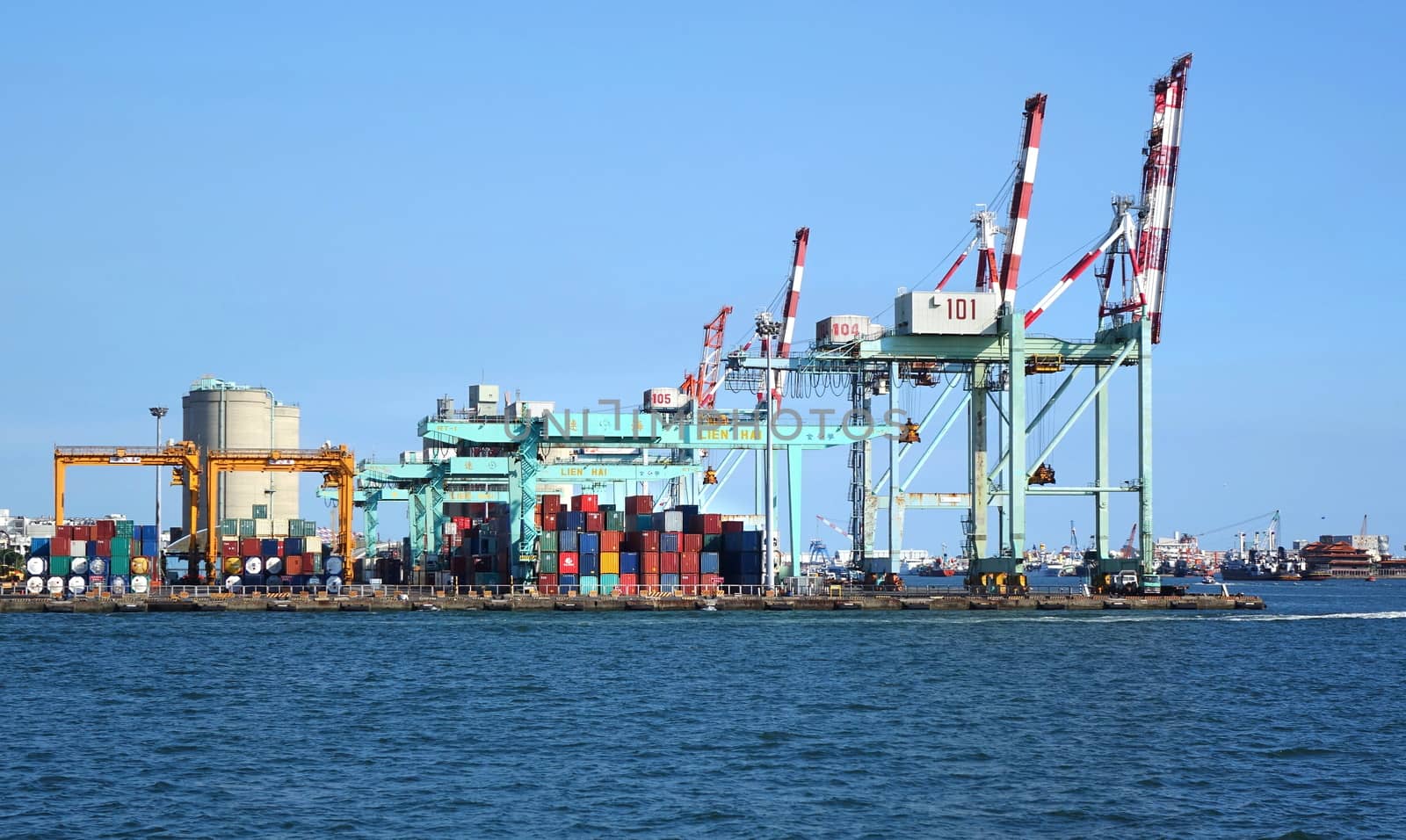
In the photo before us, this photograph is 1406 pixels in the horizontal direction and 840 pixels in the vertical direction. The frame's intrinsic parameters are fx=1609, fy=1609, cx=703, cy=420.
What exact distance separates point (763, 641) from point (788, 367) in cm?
2162

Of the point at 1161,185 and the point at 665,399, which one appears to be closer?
the point at 1161,185

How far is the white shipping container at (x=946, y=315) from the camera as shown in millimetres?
73188

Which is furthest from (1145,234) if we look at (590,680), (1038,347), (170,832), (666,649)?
(170,832)

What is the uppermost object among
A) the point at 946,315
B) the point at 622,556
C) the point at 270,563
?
the point at 946,315

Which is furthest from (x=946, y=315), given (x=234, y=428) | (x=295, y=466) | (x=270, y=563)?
(x=234, y=428)

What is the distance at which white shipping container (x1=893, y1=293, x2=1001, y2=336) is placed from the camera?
73188mm

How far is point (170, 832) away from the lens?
2434cm

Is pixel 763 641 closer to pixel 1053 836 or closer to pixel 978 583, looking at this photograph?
pixel 978 583

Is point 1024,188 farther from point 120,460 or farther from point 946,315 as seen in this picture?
point 120,460

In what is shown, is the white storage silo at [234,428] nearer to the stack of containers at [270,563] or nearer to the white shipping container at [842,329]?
the stack of containers at [270,563]

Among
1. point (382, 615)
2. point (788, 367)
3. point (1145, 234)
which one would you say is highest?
point (1145, 234)

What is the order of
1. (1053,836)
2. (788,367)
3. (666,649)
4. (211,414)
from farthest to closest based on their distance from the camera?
(211,414)
(788,367)
(666,649)
(1053,836)

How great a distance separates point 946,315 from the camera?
241ft

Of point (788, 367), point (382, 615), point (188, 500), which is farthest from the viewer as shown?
point (188, 500)
